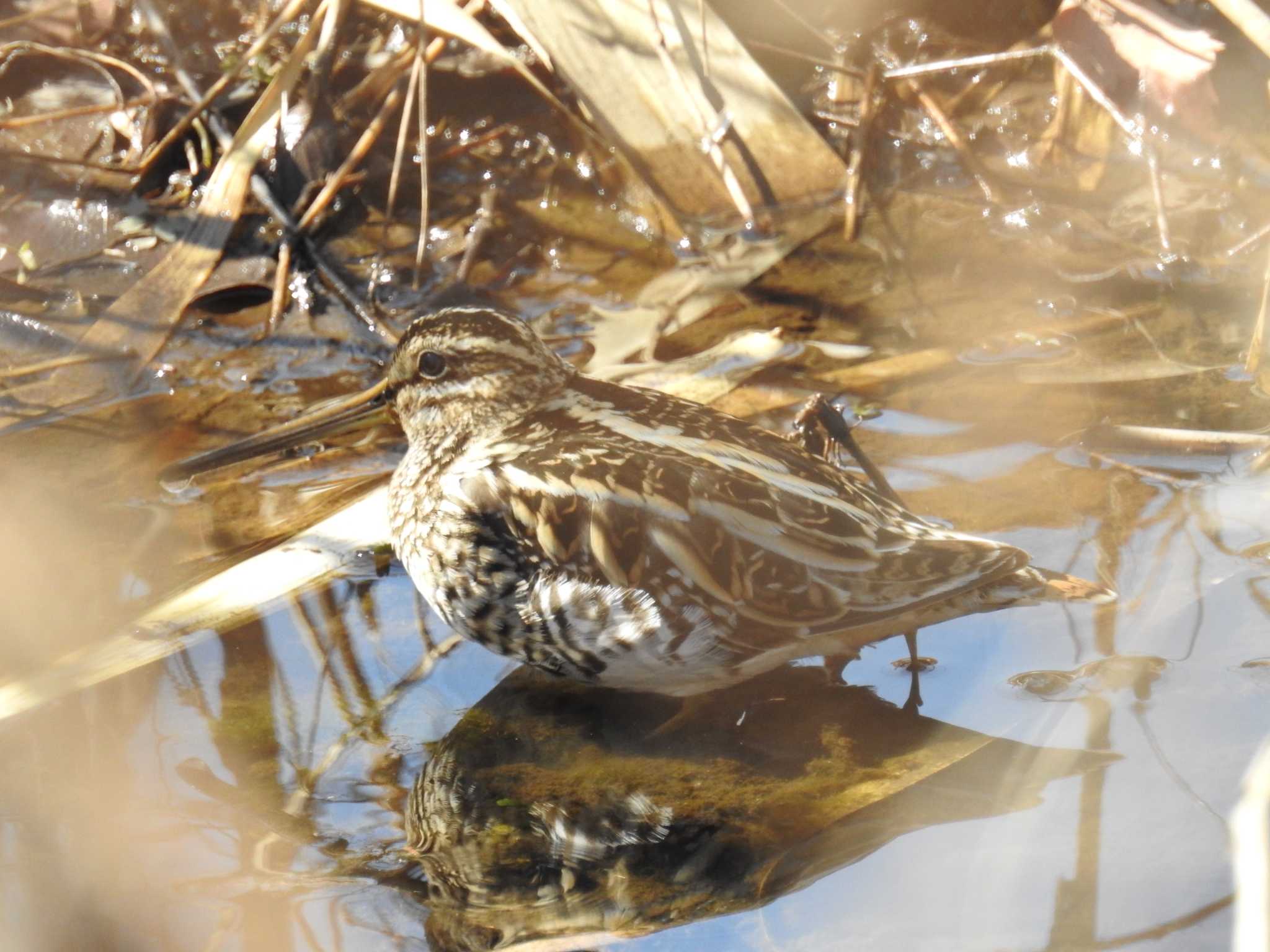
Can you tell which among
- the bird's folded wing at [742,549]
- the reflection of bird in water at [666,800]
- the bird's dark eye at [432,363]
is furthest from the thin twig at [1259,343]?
the bird's dark eye at [432,363]

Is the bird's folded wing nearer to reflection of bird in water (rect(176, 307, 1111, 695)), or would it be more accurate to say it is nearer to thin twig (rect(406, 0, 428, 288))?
reflection of bird in water (rect(176, 307, 1111, 695))

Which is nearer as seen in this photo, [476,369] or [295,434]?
[476,369]

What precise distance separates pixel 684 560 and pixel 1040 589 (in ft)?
2.87

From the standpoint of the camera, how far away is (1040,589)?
3.44 m

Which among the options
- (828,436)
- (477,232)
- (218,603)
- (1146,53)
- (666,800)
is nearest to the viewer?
(666,800)

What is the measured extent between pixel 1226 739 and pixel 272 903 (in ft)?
6.85

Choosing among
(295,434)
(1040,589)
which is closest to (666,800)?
(1040,589)

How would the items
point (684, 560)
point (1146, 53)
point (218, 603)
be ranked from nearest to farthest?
point (684, 560)
point (218, 603)
point (1146, 53)

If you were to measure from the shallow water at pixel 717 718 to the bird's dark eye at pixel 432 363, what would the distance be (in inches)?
20.3

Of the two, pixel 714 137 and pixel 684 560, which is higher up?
pixel 714 137

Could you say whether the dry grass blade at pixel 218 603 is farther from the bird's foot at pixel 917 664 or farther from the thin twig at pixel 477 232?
the bird's foot at pixel 917 664

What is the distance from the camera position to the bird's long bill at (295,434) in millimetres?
4242

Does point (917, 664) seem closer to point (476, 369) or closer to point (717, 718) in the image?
point (717, 718)

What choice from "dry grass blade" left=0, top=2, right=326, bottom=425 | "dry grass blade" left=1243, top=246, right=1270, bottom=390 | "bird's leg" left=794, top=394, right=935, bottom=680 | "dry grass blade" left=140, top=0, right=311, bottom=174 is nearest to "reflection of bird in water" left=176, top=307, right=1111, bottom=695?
"bird's leg" left=794, top=394, right=935, bottom=680
